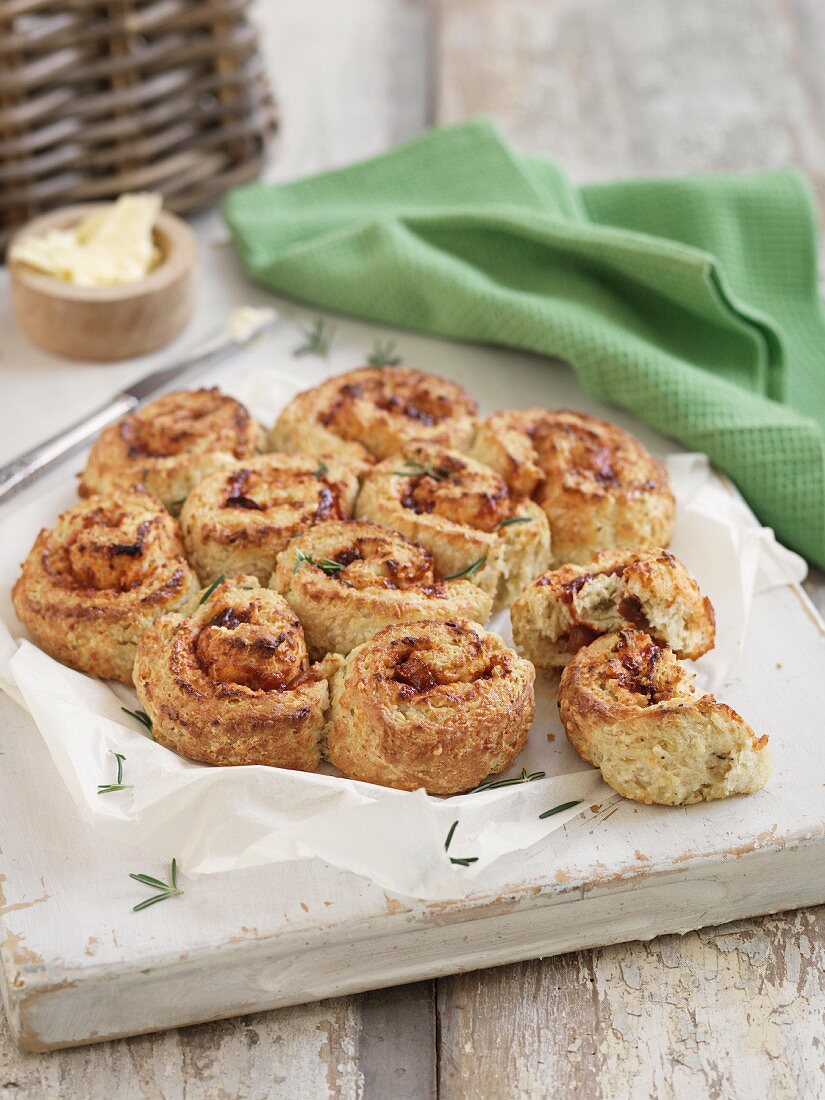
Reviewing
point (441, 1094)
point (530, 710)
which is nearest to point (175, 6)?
point (530, 710)

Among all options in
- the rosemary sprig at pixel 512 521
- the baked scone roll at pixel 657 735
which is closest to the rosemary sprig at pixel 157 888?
the baked scone roll at pixel 657 735

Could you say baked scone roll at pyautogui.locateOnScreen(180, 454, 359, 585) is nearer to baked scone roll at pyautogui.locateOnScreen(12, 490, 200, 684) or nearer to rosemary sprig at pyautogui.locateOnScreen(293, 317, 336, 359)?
baked scone roll at pyautogui.locateOnScreen(12, 490, 200, 684)

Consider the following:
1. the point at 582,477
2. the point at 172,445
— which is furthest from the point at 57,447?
the point at 582,477

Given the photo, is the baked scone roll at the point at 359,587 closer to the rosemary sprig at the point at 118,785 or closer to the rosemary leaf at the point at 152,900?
the rosemary sprig at the point at 118,785

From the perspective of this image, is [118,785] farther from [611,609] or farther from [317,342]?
[317,342]

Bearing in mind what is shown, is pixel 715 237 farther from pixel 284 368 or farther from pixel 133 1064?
pixel 133 1064

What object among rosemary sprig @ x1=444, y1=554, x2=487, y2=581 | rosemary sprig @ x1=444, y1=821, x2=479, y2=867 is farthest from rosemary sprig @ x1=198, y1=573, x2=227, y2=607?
rosemary sprig @ x1=444, y1=821, x2=479, y2=867
